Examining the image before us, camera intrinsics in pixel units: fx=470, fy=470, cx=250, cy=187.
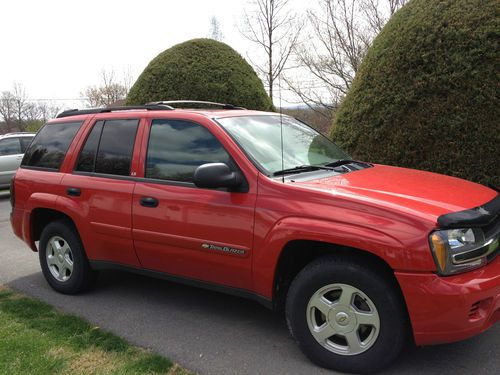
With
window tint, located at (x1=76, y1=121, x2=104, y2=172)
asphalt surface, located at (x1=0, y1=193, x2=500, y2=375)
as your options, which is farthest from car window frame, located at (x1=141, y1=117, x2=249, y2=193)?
asphalt surface, located at (x1=0, y1=193, x2=500, y2=375)

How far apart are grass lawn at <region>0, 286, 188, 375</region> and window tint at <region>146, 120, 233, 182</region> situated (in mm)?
1351

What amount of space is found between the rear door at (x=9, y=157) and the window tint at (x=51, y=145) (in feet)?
28.1

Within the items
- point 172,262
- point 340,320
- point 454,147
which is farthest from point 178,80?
point 340,320

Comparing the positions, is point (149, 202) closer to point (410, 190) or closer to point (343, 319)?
point (343, 319)

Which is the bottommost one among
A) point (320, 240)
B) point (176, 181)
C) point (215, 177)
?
point (320, 240)

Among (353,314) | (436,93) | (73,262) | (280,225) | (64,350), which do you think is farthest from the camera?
(436,93)

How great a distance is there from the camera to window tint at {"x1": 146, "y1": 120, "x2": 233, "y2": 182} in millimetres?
3701

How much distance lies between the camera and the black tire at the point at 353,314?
9.43 feet

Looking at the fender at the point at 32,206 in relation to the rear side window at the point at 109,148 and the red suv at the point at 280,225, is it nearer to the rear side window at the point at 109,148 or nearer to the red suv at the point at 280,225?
the red suv at the point at 280,225

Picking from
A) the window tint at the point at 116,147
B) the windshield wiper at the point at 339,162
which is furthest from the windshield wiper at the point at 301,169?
the window tint at the point at 116,147

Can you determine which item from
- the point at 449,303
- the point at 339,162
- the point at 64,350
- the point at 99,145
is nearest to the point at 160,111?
the point at 99,145

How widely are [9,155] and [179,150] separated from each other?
10868 mm

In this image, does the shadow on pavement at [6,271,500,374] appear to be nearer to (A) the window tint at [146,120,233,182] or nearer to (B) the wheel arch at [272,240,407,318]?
(B) the wheel arch at [272,240,407,318]

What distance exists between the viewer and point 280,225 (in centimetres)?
318
